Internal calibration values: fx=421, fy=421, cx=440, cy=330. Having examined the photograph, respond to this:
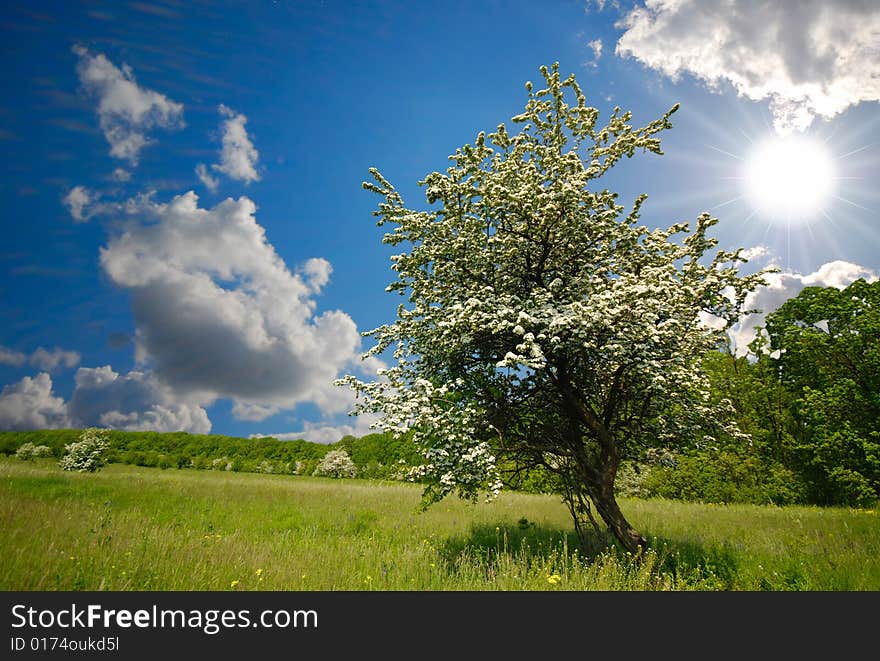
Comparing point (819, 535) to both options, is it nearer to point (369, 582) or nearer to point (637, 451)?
point (637, 451)

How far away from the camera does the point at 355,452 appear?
191ft

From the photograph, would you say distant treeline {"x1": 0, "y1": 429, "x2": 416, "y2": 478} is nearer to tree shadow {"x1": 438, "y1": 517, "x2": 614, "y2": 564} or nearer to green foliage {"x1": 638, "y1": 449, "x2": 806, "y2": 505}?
green foliage {"x1": 638, "y1": 449, "x2": 806, "y2": 505}

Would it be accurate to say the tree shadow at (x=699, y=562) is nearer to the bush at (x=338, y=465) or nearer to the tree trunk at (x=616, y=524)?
the tree trunk at (x=616, y=524)

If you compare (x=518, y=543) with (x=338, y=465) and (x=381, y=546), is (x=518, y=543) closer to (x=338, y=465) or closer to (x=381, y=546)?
(x=381, y=546)

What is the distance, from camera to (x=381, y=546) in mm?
12219

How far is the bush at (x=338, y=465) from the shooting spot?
5512 centimetres

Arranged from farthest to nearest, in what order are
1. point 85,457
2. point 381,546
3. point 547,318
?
point 85,457
point 381,546
point 547,318

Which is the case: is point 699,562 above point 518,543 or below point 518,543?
below

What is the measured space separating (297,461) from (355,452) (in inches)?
437

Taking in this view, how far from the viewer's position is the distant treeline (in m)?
56.7

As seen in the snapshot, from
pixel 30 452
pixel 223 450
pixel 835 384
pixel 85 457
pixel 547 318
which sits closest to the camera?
pixel 547 318

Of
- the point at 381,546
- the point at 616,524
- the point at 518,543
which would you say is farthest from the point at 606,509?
the point at 381,546

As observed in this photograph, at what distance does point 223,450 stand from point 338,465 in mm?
25755
